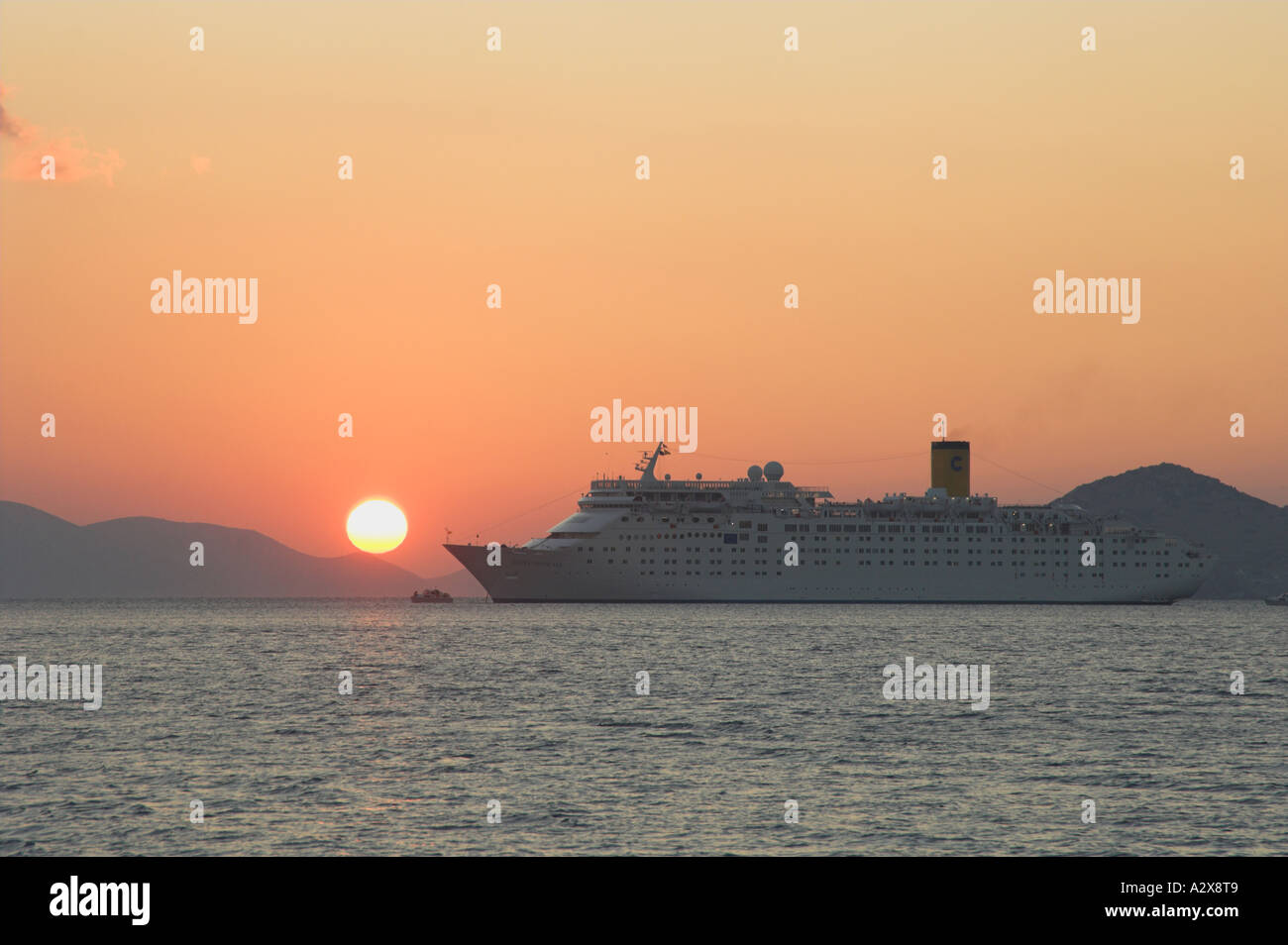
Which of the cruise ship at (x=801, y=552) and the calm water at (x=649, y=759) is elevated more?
the cruise ship at (x=801, y=552)

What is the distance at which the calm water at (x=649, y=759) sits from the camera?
80.1ft

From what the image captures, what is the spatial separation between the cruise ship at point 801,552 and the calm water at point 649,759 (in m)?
63.2

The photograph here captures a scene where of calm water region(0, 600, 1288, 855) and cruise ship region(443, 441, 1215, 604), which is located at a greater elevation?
cruise ship region(443, 441, 1215, 604)

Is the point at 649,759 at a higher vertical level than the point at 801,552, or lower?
lower

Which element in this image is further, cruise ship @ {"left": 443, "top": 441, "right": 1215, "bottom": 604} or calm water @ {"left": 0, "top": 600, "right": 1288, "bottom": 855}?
cruise ship @ {"left": 443, "top": 441, "right": 1215, "bottom": 604}

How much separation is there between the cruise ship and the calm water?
63177 millimetres

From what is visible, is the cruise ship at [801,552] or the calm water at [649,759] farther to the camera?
the cruise ship at [801,552]

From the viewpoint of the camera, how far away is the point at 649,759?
33.0m

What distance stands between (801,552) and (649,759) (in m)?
107

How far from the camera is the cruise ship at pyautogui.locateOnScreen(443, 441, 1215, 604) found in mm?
135375

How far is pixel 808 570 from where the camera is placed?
13925cm
